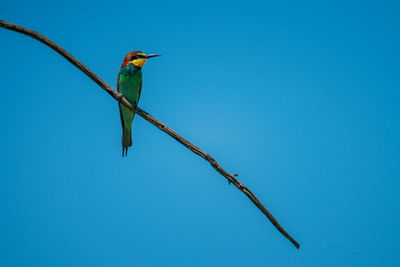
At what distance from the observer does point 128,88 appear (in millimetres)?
2682

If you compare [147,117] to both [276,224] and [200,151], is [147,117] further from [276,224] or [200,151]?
[276,224]

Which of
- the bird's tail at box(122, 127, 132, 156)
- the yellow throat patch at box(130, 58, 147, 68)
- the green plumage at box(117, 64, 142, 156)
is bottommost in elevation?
the bird's tail at box(122, 127, 132, 156)

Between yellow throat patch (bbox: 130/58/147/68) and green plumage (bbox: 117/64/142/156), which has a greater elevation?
yellow throat patch (bbox: 130/58/147/68)

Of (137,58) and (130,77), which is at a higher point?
(137,58)

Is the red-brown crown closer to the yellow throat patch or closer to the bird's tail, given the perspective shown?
A: the yellow throat patch

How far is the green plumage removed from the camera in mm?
2631

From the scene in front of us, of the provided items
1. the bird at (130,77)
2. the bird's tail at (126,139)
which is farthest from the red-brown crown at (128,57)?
the bird's tail at (126,139)

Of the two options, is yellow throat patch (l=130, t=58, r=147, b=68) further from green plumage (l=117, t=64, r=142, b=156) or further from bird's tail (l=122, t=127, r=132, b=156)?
bird's tail (l=122, t=127, r=132, b=156)

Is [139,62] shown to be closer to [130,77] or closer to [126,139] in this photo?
[130,77]

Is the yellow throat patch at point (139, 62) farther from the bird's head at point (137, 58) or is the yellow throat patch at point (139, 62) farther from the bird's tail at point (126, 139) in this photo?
the bird's tail at point (126, 139)

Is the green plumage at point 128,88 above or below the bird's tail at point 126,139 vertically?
above

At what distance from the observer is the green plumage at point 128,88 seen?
2.63 meters

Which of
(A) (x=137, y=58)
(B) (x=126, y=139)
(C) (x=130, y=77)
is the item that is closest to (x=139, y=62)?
(A) (x=137, y=58)

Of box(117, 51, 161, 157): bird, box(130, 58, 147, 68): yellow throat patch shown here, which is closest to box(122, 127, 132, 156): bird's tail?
box(117, 51, 161, 157): bird
